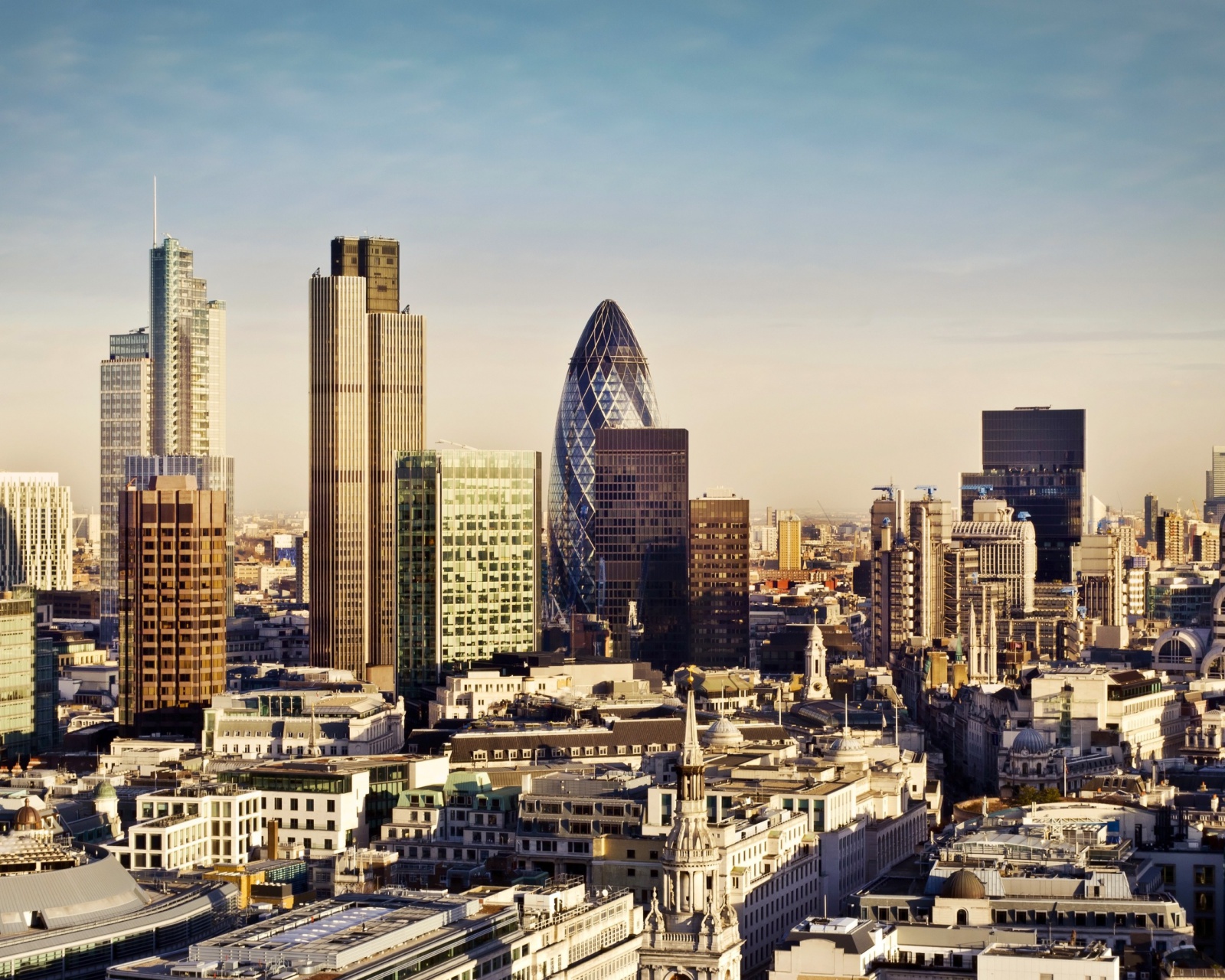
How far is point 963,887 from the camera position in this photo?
9419 centimetres

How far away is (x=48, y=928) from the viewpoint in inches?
3354

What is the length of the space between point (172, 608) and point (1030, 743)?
6289 centimetres

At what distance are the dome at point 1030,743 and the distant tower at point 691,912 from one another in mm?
64603

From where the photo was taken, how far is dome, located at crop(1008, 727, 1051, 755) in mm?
159875

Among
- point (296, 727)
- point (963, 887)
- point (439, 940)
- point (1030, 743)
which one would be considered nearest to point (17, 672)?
point (296, 727)

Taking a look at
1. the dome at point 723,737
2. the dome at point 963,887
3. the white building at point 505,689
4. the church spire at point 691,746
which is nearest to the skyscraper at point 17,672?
the white building at point 505,689

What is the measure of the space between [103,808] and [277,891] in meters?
27.8

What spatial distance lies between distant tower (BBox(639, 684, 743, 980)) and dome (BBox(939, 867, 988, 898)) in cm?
840

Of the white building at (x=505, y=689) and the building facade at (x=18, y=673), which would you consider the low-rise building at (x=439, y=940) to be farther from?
the white building at (x=505, y=689)

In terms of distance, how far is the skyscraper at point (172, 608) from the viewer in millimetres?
182875

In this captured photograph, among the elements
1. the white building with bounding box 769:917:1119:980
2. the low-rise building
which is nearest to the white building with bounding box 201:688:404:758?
the low-rise building

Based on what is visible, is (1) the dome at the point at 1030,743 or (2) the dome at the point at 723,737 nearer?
(2) the dome at the point at 723,737

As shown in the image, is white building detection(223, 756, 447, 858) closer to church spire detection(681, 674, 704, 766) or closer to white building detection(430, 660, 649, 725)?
church spire detection(681, 674, 704, 766)

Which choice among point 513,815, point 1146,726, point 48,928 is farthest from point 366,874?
point 1146,726
